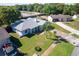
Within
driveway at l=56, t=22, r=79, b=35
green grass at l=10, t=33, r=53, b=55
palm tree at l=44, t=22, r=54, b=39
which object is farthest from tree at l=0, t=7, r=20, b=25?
driveway at l=56, t=22, r=79, b=35

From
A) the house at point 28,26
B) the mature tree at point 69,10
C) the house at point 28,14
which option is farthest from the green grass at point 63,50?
the house at point 28,14

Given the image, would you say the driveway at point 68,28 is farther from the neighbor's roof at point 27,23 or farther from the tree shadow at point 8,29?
the tree shadow at point 8,29

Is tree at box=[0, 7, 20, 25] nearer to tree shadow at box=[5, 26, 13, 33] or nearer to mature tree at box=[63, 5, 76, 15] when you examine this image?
tree shadow at box=[5, 26, 13, 33]

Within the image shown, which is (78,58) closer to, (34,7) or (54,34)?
(54,34)

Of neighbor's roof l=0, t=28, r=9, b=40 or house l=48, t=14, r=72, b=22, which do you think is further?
house l=48, t=14, r=72, b=22

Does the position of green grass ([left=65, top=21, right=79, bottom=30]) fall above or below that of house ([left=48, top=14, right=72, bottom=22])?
below

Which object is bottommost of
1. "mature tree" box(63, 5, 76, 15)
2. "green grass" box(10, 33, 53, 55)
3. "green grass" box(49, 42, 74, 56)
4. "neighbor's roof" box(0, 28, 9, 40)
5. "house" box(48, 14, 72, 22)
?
"green grass" box(49, 42, 74, 56)
